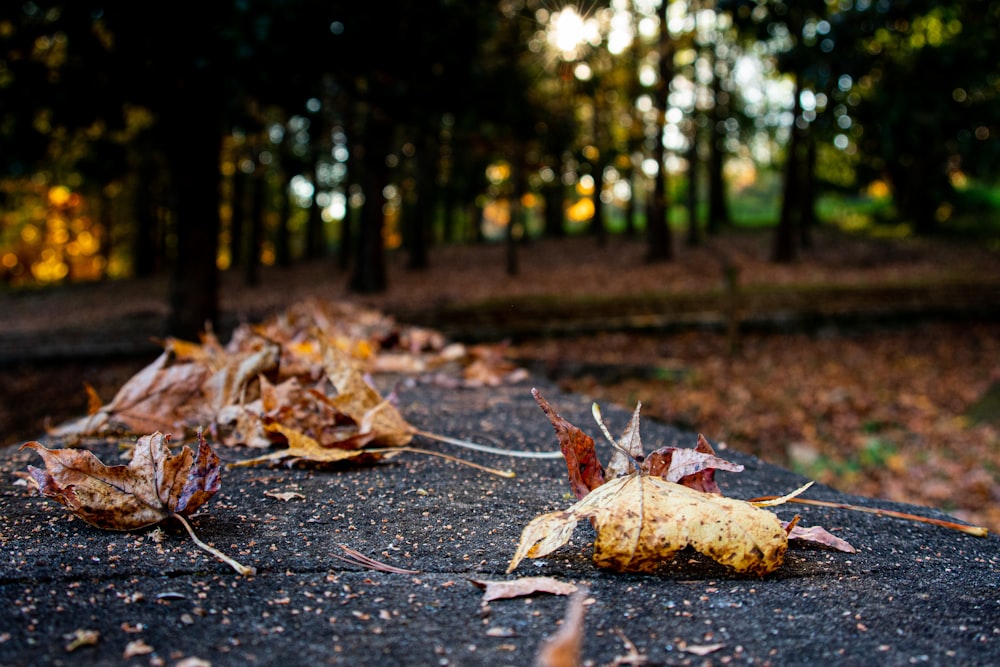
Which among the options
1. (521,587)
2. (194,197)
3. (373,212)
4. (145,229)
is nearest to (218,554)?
(521,587)

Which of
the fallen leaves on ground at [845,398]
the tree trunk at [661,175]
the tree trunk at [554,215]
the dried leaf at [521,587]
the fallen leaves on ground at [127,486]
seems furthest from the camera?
the tree trunk at [554,215]

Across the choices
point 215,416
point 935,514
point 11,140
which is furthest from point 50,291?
point 935,514

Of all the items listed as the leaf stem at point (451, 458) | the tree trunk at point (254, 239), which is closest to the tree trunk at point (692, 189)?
the tree trunk at point (254, 239)

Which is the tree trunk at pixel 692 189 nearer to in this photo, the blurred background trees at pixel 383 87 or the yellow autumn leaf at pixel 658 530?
the blurred background trees at pixel 383 87

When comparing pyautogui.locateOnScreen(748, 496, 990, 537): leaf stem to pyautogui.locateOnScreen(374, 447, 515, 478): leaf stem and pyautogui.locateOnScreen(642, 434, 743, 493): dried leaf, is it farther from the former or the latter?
pyautogui.locateOnScreen(374, 447, 515, 478): leaf stem

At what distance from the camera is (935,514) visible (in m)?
1.79

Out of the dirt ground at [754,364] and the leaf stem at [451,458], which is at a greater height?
the leaf stem at [451,458]

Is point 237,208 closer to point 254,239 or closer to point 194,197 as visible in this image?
point 254,239

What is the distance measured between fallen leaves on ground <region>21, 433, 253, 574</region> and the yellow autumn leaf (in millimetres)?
608

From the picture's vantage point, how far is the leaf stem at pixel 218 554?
1181 millimetres

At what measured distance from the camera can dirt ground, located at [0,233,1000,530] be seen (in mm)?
6039

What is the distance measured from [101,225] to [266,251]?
10.2 metres

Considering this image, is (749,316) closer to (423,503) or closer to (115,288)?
(423,503)

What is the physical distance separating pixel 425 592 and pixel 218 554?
0.34 m
